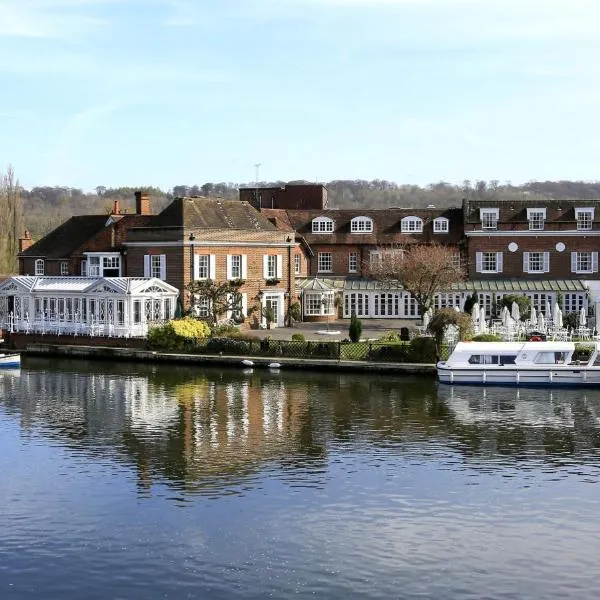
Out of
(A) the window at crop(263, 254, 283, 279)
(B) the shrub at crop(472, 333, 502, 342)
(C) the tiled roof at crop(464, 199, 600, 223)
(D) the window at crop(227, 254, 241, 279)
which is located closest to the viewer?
(B) the shrub at crop(472, 333, 502, 342)

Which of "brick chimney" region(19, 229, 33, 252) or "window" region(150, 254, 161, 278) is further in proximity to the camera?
"brick chimney" region(19, 229, 33, 252)

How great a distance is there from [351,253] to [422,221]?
4314 millimetres

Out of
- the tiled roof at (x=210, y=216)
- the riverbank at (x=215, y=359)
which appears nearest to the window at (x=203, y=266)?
the tiled roof at (x=210, y=216)

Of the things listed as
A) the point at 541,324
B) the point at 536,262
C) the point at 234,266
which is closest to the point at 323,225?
the point at 234,266

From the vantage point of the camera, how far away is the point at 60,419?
31469mm

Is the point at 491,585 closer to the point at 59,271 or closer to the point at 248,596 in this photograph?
the point at 248,596

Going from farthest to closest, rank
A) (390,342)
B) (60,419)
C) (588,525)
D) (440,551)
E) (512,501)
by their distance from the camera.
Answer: (390,342) → (60,419) → (512,501) → (588,525) → (440,551)

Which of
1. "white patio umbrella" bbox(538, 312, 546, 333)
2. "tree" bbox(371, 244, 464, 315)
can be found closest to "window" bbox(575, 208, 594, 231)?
"tree" bbox(371, 244, 464, 315)

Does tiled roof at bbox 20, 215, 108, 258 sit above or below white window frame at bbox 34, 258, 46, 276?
above

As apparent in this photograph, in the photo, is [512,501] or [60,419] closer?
[512,501]

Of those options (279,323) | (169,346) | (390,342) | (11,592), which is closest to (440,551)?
→ (11,592)

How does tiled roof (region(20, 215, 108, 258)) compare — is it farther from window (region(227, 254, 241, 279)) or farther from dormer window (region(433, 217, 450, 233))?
dormer window (region(433, 217, 450, 233))

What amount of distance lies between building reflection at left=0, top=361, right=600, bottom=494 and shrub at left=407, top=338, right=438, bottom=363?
5.84ft

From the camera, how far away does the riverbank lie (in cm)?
4069
